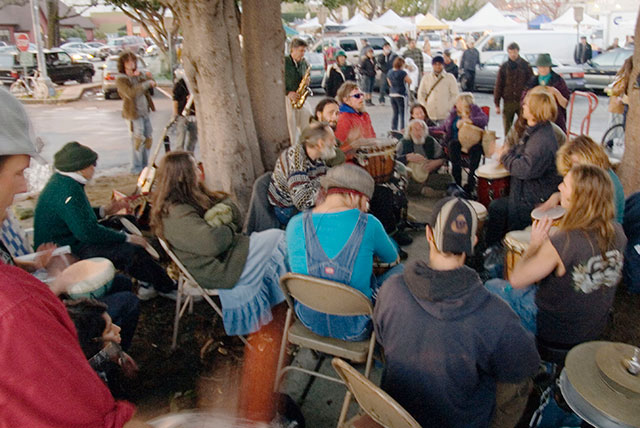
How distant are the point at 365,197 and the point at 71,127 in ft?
38.9

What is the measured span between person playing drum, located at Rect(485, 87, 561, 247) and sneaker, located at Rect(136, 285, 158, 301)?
3.12 meters

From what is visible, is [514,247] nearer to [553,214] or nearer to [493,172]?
[553,214]

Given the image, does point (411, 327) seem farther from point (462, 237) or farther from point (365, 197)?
point (365, 197)

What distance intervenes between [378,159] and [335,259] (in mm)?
2628

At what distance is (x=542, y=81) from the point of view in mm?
8086

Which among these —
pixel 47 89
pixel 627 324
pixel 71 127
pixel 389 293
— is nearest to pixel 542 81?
pixel 627 324

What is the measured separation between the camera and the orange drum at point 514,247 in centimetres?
336

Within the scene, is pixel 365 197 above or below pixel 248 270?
above

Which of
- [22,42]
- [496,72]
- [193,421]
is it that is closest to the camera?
[193,421]

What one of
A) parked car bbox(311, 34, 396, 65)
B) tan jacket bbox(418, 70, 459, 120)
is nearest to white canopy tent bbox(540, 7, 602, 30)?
→ parked car bbox(311, 34, 396, 65)

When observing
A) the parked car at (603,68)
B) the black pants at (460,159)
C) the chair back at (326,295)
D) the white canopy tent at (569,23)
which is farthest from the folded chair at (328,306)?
the white canopy tent at (569,23)

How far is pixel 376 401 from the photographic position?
5.82 feet

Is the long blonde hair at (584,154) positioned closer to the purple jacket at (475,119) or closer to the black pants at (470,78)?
the purple jacket at (475,119)

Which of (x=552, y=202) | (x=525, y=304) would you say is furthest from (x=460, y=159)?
(x=525, y=304)
